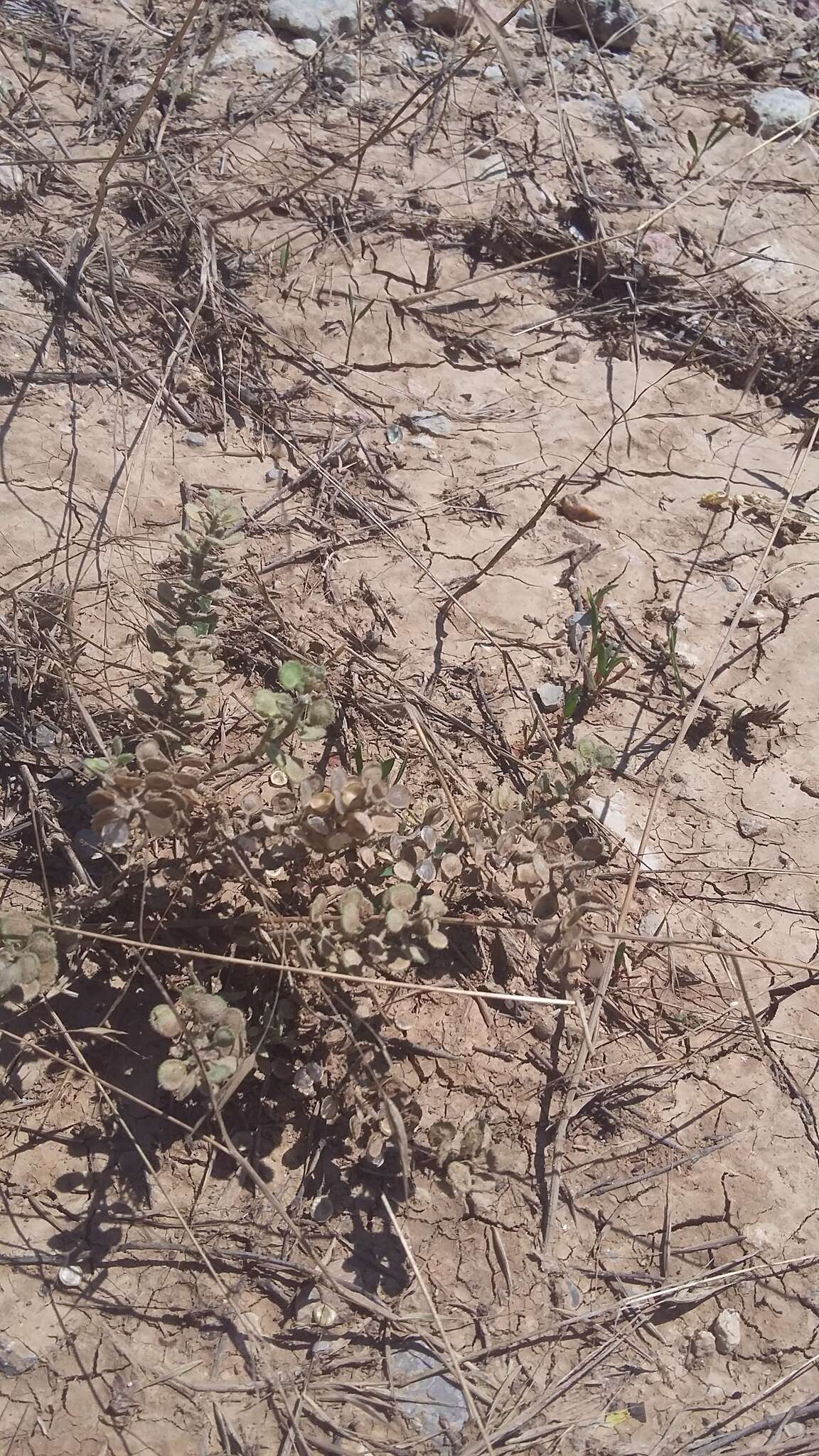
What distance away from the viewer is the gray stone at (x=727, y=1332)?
171 centimetres

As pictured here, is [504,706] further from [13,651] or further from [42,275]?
[42,275]

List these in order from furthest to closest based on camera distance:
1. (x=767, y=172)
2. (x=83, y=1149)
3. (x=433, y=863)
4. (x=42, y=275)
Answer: (x=767, y=172) → (x=42, y=275) → (x=433, y=863) → (x=83, y=1149)

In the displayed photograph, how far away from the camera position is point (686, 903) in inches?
85.2

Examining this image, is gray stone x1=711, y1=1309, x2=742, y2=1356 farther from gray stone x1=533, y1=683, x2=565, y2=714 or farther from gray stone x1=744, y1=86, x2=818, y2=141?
gray stone x1=744, y1=86, x2=818, y2=141

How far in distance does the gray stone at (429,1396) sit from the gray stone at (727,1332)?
1.51 feet

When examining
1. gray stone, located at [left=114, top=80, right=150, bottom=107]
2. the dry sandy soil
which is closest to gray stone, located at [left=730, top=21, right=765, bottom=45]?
the dry sandy soil

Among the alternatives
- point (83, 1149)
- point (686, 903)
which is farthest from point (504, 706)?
point (83, 1149)

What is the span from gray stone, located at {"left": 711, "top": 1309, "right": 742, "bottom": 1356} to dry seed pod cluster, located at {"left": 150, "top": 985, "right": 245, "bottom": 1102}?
3.17ft

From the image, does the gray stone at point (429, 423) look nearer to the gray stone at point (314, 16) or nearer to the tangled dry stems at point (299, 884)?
the tangled dry stems at point (299, 884)

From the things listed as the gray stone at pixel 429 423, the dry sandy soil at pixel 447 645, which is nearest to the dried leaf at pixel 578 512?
the dry sandy soil at pixel 447 645

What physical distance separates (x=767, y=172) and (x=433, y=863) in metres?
3.36

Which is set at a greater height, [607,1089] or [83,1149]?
[607,1089]

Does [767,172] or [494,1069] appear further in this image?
[767,172]

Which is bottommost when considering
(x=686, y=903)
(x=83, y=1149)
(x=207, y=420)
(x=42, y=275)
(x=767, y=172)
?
(x=83, y=1149)
